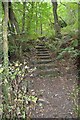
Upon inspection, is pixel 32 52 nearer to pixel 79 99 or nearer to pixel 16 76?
pixel 79 99

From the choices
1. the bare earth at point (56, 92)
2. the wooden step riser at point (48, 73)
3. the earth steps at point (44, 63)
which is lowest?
the bare earth at point (56, 92)

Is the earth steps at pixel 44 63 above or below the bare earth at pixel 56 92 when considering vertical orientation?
above

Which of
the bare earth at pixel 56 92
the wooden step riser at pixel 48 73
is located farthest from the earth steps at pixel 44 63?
the bare earth at pixel 56 92

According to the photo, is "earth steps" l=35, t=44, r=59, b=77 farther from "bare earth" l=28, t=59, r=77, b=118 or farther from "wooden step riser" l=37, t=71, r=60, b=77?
"bare earth" l=28, t=59, r=77, b=118

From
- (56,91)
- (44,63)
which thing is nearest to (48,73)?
(44,63)

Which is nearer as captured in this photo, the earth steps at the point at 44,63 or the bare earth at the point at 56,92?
the bare earth at the point at 56,92

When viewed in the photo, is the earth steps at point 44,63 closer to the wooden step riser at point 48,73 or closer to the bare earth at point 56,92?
the wooden step riser at point 48,73

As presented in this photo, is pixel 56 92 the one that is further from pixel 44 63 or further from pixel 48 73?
pixel 44 63

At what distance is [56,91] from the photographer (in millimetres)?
4328

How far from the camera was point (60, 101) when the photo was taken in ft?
12.6

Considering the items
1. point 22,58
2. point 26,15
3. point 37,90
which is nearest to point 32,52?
point 22,58

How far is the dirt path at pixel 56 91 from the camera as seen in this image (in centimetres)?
339

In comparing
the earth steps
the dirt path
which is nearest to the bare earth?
the dirt path

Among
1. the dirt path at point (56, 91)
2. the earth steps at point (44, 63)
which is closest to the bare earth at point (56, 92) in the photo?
the dirt path at point (56, 91)
